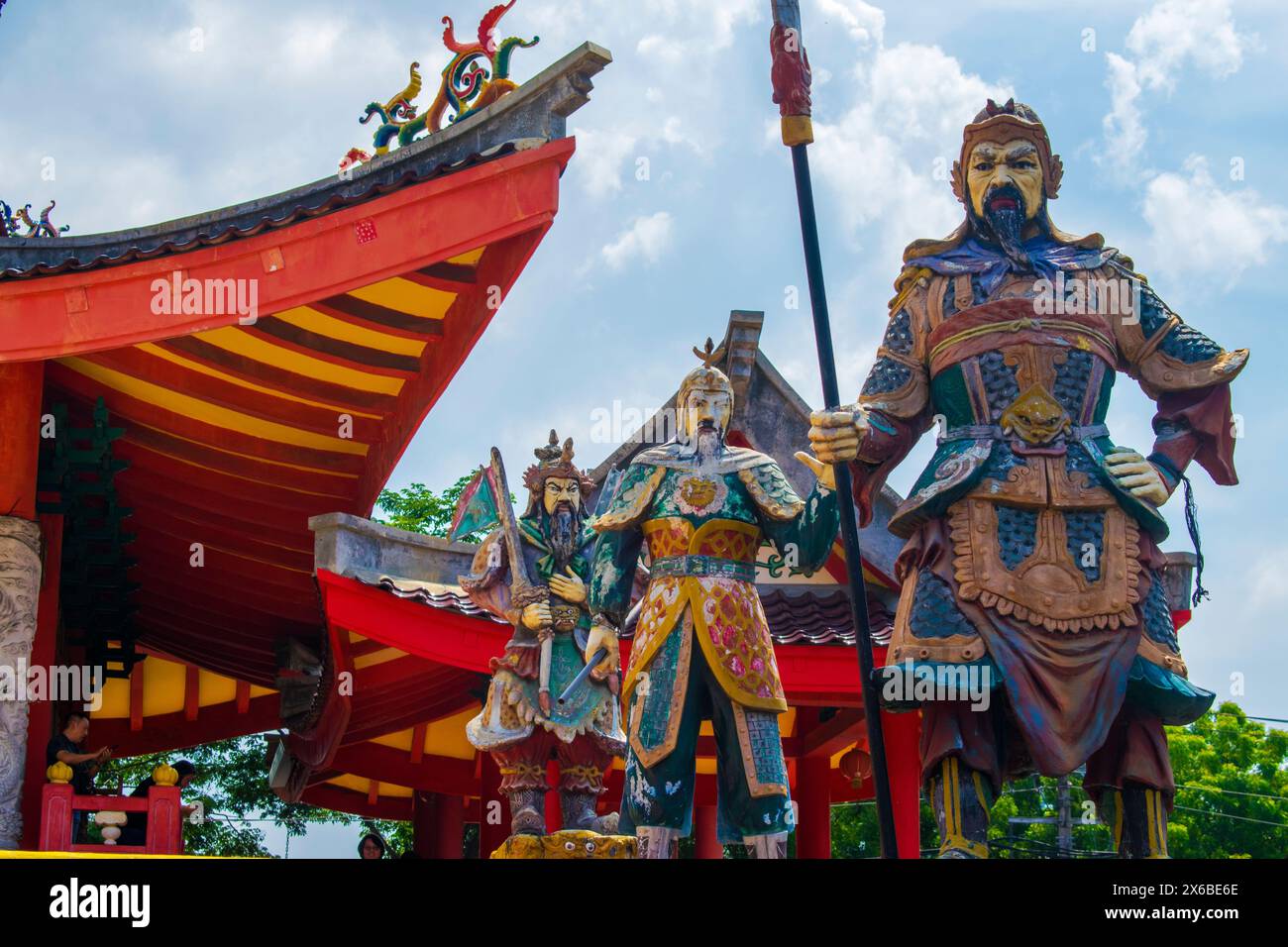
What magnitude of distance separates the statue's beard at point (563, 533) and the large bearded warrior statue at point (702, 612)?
2.05 metres

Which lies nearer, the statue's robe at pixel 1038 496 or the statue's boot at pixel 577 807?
the statue's robe at pixel 1038 496

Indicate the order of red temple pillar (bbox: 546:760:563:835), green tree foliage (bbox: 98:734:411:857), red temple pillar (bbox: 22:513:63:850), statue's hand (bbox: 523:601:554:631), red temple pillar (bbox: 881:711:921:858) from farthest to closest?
green tree foliage (bbox: 98:734:411:857), red temple pillar (bbox: 881:711:921:858), red temple pillar (bbox: 546:760:563:835), red temple pillar (bbox: 22:513:63:850), statue's hand (bbox: 523:601:554:631)

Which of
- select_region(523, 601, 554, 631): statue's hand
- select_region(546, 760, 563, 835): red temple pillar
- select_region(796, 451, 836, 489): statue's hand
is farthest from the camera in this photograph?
select_region(546, 760, 563, 835): red temple pillar

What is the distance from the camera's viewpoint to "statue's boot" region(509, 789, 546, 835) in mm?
8414

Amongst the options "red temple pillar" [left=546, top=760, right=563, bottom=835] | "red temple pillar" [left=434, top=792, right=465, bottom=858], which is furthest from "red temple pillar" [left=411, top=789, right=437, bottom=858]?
"red temple pillar" [left=546, top=760, right=563, bottom=835]

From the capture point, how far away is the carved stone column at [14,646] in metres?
8.76

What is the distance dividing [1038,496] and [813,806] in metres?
7.76

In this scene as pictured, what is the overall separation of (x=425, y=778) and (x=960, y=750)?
10192mm

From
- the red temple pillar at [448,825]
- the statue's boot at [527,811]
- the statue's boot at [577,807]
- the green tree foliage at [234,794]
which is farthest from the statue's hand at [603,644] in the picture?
the green tree foliage at [234,794]

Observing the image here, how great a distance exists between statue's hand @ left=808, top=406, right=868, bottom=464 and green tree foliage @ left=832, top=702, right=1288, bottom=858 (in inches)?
601

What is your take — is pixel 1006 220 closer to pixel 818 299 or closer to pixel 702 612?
pixel 818 299

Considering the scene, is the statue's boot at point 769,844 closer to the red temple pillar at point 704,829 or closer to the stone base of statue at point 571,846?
the stone base of statue at point 571,846

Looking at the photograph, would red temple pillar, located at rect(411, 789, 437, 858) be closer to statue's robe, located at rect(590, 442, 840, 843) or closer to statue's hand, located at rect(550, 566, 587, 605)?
statue's hand, located at rect(550, 566, 587, 605)
